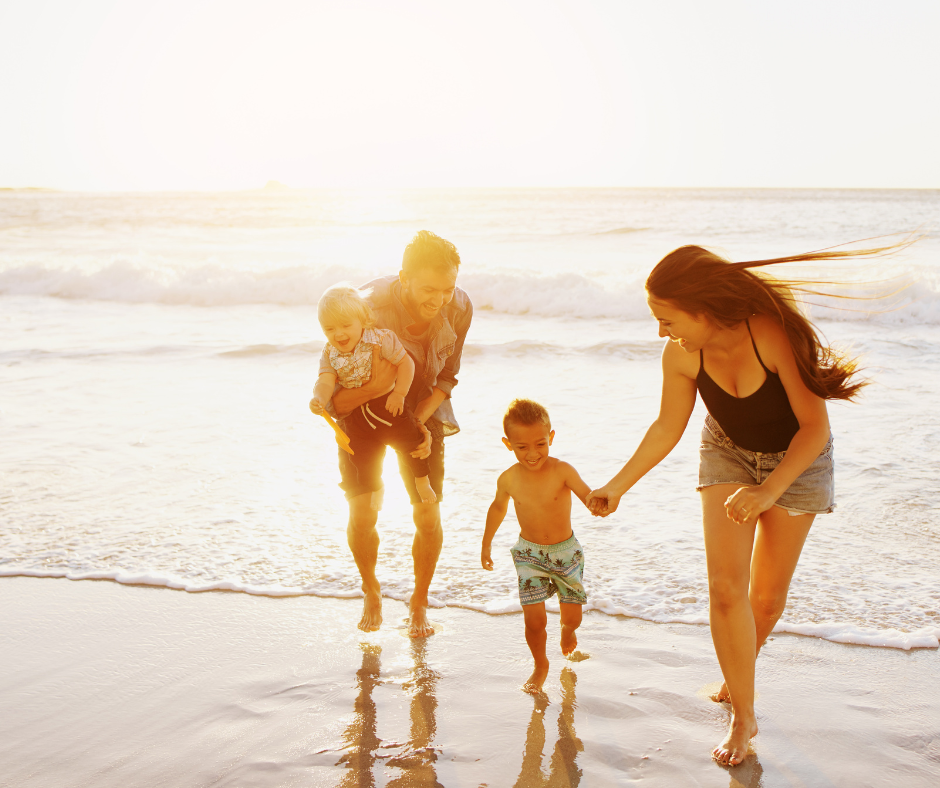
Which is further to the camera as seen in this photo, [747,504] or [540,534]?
[540,534]

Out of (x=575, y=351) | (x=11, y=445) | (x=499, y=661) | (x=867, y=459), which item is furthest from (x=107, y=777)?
(x=575, y=351)

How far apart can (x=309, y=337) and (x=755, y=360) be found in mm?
Result: 10980

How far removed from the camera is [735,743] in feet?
9.36

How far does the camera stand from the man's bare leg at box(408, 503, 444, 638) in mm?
3912

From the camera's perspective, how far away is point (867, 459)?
20.9 feet

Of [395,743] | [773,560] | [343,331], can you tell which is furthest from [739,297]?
[395,743]

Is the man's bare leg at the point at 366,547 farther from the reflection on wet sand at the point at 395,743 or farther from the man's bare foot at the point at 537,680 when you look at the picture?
the man's bare foot at the point at 537,680

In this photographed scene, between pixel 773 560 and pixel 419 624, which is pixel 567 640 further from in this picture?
pixel 773 560

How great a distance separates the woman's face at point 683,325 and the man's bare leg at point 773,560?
2.31 ft

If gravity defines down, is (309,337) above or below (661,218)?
below

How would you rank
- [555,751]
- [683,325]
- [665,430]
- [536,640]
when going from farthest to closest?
[536,640] < [665,430] < [555,751] < [683,325]

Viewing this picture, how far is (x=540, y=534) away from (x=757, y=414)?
3.40ft

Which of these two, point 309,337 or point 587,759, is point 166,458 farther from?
point 309,337

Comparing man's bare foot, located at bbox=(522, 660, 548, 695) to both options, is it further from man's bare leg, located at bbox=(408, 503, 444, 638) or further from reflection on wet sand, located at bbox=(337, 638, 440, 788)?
man's bare leg, located at bbox=(408, 503, 444, 638)
